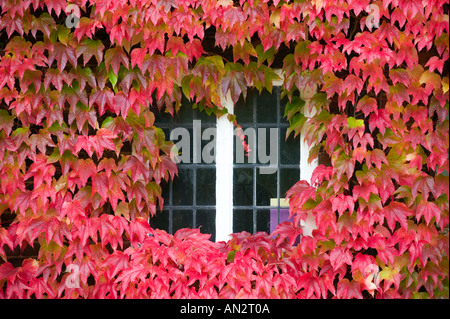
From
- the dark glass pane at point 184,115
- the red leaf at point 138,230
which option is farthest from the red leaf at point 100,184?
the dark glass pane at point 184,115

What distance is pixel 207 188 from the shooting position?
3.57 meters

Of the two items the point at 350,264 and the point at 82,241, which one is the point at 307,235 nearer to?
the point at 350,264

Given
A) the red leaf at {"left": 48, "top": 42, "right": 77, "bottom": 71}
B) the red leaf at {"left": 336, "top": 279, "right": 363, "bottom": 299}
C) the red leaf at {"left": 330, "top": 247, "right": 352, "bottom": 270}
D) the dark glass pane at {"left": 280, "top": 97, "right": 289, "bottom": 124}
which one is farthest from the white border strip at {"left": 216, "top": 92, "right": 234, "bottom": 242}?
the red leaf at {"left": 48, "top": 42, "right": 77, "bottom": 71}

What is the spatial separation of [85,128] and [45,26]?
78 cm

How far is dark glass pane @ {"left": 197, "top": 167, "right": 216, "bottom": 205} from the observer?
357cm

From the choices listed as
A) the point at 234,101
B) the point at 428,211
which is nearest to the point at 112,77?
the point at 234,101

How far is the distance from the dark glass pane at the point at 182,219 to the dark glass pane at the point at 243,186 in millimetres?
378

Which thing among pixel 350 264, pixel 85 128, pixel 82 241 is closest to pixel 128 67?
pixel 85 128

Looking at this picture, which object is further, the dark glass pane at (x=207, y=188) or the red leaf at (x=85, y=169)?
the dark glass pane at (x=207, y=188)

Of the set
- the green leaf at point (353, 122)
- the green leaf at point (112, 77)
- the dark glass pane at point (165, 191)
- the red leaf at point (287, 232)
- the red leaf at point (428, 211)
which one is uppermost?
the green leaf at point (112, 77)

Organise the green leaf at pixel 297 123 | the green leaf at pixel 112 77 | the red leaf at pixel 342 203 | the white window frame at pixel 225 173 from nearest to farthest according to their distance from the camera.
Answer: the red leaf at pixel 342 203 < the green leaf at pixel 112 77 < the green leaf at pixel 297 123 < the white window frame at pixel 225 173

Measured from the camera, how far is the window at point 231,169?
140 inches

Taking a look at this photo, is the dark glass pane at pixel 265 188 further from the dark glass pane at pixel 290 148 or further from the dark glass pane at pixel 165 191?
the dark glass pane at pixel 165 191

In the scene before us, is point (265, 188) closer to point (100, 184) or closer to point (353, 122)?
point (353, 122)
